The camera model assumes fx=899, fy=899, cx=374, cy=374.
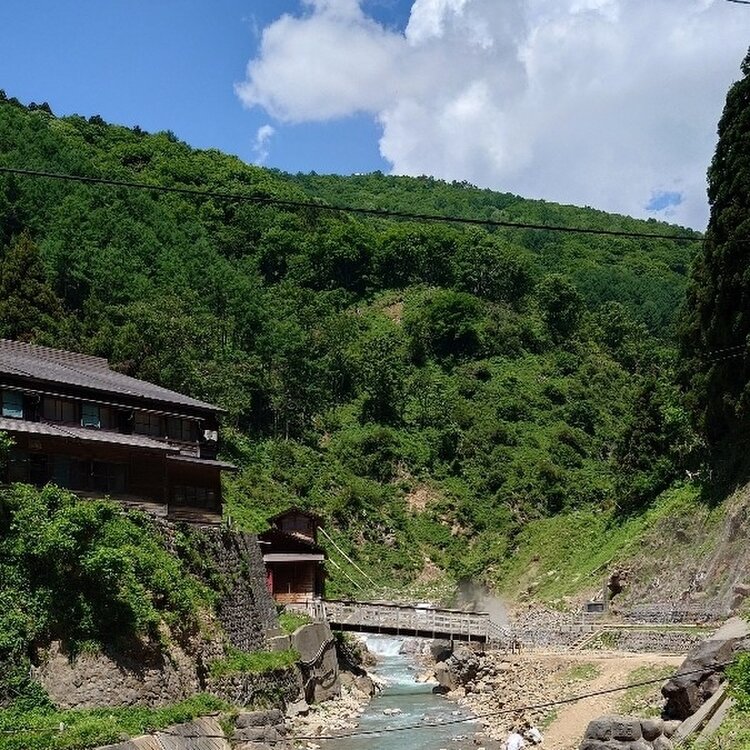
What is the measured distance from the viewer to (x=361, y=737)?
103 feet

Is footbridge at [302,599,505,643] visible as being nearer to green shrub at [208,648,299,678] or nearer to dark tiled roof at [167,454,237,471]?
green shrub at [208,648,299,678]

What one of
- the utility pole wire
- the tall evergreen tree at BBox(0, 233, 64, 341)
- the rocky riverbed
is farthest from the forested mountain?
the rocky riverbed

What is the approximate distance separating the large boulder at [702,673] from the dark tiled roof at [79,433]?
17856 millimetres

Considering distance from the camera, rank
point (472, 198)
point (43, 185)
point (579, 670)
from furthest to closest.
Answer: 1. point (472, 198)
2. point (43, 185)
3. point (579, 670)

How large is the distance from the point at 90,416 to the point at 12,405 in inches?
117

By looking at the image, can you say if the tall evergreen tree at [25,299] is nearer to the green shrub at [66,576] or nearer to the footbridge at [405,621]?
the footbridge at [405,621]

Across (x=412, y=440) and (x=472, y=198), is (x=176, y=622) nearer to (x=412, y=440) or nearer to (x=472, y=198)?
(x=412, y=440)

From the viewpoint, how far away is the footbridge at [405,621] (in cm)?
4038

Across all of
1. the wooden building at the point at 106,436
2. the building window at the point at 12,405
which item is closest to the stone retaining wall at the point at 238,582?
the wooden building at the point at 106,436

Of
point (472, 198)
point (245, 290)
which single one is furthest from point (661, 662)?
point (472, 198)

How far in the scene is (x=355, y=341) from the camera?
9188 cm

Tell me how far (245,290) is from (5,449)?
64106mm

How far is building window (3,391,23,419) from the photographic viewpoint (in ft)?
91.1

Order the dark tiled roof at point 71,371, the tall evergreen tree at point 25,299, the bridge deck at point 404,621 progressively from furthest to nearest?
the tall evergreen tree at point 25,299
the bridge deck at point 404,621
the dark tiled roof at point 71,371
